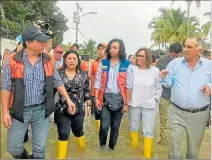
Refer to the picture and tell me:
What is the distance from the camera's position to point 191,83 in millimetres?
4191

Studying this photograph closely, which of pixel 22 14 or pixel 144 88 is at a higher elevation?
pixel 22 14

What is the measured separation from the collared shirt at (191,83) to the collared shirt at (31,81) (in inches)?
57.2

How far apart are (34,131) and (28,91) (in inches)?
19.4

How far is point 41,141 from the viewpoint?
3936mm

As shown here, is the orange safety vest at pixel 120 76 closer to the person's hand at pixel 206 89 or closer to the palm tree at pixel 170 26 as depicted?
the person's hand at pixel 206 89

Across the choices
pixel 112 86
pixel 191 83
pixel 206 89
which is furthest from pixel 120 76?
pixel 206 89

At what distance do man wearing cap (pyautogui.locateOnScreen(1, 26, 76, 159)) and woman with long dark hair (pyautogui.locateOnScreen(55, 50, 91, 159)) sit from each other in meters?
0.78

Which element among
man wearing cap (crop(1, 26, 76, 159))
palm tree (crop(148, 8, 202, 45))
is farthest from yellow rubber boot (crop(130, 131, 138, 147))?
palm tree (crop(148, 8, 202, 45))

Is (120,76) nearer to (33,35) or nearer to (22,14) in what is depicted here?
(33,35)

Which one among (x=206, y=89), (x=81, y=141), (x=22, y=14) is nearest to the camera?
(x=206, y=89)

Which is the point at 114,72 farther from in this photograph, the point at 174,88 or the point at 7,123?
the point at 7,123

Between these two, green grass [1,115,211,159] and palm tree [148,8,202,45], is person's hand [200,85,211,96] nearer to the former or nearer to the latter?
green grass [1,115,211,159]

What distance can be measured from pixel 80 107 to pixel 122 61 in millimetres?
958

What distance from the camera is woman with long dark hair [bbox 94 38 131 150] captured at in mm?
5238
